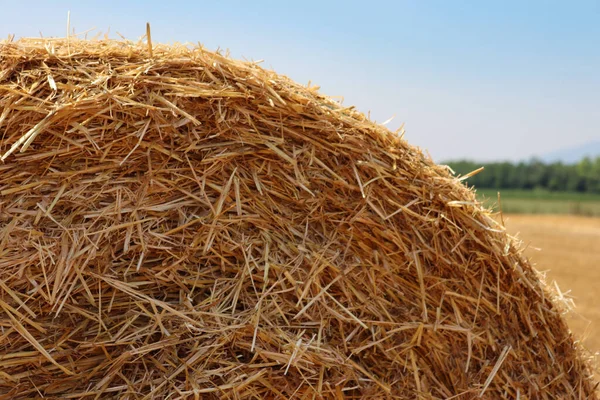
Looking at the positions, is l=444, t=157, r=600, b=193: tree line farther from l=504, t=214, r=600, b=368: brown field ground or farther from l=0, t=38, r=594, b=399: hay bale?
l=0, t=38, r=594, b=399: hay bale

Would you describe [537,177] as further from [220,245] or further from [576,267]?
[220,245]

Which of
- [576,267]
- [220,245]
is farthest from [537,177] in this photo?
[220,245]

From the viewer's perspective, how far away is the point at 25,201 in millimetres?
2014

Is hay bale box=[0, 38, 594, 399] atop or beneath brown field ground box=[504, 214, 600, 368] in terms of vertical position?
atop

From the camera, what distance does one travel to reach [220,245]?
205 centimetres

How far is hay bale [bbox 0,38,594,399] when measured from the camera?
1938mm

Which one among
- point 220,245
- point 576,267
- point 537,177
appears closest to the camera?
point 220,245

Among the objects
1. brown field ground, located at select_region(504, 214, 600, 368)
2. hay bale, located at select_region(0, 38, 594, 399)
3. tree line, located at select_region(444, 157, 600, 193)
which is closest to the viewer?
hay bale, located at select_region(0, 38, 594, 399)

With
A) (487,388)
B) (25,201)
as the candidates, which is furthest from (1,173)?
(487,388)

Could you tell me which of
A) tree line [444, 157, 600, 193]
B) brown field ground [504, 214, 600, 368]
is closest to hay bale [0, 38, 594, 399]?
brown field ground [504, 214, 600, 368]

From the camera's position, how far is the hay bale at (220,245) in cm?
194

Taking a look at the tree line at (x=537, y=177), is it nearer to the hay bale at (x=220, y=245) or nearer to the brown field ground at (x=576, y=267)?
the brown field ground at (x=576, y=267)

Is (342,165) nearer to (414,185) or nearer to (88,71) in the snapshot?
(414,185)

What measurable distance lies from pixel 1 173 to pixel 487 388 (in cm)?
196
